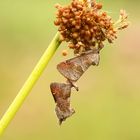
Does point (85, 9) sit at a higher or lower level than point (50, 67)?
higher

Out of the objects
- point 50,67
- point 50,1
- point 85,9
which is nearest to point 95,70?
point 50,67

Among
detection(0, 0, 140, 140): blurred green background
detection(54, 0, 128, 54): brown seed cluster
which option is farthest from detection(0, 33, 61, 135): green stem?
detection(0, 0, 140, 140): blurred green background

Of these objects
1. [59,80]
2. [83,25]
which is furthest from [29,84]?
[59,80]

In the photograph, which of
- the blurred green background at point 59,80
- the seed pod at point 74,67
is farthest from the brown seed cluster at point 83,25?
the blurred green background at point 59,80

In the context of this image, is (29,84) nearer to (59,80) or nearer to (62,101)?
(62,101)

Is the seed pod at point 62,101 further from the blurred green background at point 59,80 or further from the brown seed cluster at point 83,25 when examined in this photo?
the blurred green background at point 59,80

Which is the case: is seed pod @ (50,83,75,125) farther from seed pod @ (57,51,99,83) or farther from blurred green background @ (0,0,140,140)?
blurred green background @ (0,0,140,140)

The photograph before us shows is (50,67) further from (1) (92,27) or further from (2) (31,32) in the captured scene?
(1) (92,27)
